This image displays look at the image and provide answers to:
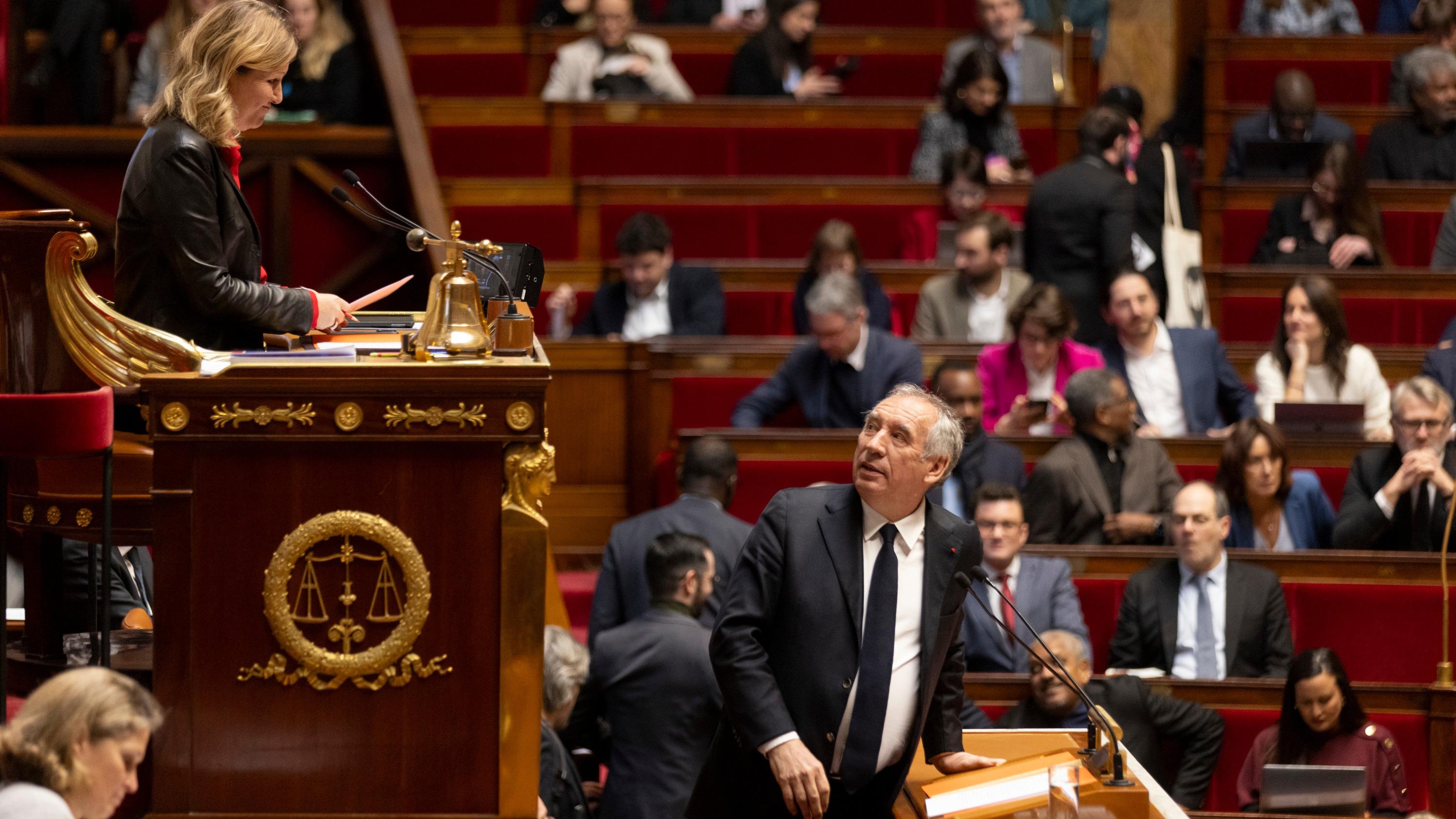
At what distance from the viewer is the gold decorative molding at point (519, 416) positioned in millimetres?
1897

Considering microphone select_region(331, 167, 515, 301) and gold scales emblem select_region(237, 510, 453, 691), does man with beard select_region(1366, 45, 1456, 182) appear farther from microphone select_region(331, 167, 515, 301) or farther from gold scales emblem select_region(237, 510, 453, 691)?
gold scales emblem select_region(237, 510, 453, 691)

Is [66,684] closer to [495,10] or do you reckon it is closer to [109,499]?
[109,499]

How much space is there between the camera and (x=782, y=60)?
6434 millimetres

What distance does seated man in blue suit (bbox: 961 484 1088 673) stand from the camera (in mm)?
3811

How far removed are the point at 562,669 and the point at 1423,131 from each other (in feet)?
14.2

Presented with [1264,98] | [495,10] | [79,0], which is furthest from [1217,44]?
[79,0]

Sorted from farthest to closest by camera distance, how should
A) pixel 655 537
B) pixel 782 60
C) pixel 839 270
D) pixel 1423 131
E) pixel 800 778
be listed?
pixel 782 60 < pixel 1423 131 < pixel 839 270 < pixel 655 537 < pixel 800 778

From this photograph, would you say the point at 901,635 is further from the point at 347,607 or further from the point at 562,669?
the point at 562,669

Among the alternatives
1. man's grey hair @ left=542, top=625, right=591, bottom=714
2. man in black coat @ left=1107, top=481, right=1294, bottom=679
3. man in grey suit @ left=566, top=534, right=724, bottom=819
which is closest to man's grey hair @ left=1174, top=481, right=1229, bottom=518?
man in black coat @ left=1107, top=481, right=1294, bottom=679

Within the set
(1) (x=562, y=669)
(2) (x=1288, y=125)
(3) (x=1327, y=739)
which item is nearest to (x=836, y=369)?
(1) (x=562, y=669)

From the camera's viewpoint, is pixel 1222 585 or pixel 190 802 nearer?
pixel 190 802

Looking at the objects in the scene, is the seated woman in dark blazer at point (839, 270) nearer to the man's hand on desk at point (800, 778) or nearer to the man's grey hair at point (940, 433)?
the man's grey hair at point (940, 433)

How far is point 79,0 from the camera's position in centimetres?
597

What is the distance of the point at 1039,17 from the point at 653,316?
2576 mm
